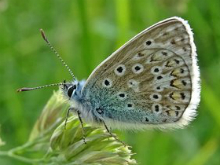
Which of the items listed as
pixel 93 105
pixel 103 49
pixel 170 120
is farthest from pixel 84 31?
pixel 103 49

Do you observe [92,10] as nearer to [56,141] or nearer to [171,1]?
[171,1]

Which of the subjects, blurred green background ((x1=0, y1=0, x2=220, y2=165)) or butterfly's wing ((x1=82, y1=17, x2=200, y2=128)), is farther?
blurred green background ((x1=0, y1=0, x2=220, y2=165))

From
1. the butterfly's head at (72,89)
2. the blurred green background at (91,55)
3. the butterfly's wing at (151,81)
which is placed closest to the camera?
the butterfly's wing at (151,81)

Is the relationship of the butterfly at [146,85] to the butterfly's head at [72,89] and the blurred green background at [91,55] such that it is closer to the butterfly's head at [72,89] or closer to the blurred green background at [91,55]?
the butterfly's head at [72,89]

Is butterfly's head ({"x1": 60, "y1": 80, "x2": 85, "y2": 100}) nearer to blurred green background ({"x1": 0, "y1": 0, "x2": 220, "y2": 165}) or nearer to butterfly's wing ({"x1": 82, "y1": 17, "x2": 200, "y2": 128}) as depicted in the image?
butterfly's wing ({"x1": 82, "y1": 17, "x2": 200, "y2": 128})

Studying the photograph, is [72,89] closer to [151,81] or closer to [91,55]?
[151,81]

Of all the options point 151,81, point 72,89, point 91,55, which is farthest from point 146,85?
point 91,55

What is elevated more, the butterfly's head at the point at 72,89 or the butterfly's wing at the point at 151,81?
the butterfly's head at the point at 72,89

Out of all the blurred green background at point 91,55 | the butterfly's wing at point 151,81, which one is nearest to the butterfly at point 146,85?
the butterfly's wing at point 151,81

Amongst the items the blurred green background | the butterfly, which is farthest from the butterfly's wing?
the blurred green background
